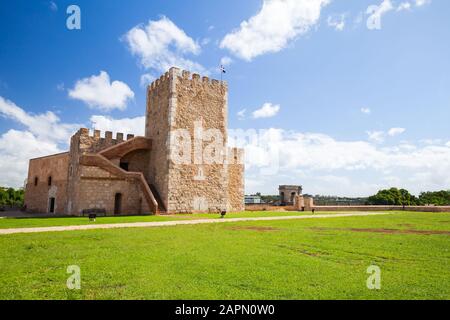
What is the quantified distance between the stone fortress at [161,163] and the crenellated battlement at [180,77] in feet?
0.30

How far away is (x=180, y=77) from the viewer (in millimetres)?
26578

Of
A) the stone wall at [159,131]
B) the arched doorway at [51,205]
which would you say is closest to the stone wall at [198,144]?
the stone wall at [159,131]

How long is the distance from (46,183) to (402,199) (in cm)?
5041

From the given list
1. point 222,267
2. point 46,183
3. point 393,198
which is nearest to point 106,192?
point 46,183

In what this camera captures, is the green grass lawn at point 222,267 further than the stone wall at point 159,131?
No

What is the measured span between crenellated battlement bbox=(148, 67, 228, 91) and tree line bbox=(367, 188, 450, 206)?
116ft

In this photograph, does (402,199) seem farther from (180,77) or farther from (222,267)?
(222,267)

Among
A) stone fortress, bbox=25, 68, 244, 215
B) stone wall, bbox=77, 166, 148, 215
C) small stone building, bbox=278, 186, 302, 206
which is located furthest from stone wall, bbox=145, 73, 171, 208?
small stone building, bbox=278, 186, 302, 206

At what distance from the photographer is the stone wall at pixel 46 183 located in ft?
89.4

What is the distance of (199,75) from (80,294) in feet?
81.2

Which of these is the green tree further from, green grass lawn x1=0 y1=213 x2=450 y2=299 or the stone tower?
green grass lawn x1=0 y1=213 x2=450 y2=299

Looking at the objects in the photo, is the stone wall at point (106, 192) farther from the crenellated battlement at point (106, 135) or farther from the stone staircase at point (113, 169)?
the crenellated battlement at point (106, 135)

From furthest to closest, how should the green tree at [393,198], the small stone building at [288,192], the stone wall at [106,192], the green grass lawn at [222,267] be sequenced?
the green tree at [393,198] < the small stone building at [288,192] < the stone wall at [106,192] < the green grass lawn at [222,267]
